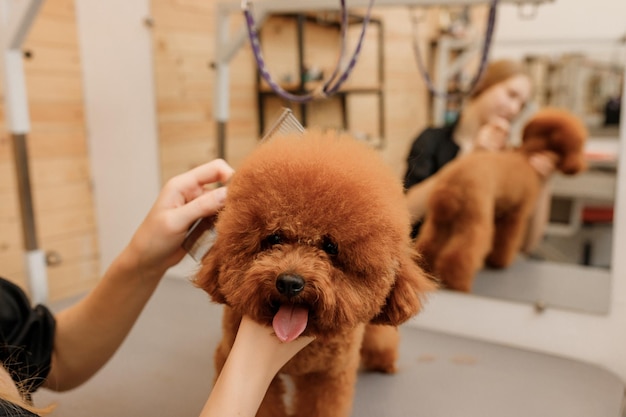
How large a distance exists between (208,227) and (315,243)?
23 cm

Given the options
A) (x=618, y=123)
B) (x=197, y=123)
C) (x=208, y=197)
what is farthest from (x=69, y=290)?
(x=618, y=123)

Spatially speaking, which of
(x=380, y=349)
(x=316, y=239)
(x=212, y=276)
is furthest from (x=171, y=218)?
(x=380, y=349)

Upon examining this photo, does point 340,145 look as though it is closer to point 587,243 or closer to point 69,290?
point 587,243

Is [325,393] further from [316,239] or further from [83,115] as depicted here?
[83,115]

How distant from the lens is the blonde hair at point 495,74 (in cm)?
131

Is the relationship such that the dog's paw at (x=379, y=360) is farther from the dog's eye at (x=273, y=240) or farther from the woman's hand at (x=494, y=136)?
the woman's hand at (x=494, y=136)

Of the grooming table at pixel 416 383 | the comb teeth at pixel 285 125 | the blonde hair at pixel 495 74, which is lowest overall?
the grooming table at pixel 416 383

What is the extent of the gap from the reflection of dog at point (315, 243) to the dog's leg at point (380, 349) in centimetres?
24

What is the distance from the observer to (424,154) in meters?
1.24

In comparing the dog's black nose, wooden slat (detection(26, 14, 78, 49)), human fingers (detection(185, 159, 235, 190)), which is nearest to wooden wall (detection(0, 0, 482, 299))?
wooden slat (detection(26, 14, 78, 49))

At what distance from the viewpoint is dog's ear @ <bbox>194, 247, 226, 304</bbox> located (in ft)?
1.69

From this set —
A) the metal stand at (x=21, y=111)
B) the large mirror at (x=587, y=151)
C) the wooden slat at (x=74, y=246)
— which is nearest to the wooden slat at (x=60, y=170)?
the wooden slat at (x=74, y=246)

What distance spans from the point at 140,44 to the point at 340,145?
3.81 ft

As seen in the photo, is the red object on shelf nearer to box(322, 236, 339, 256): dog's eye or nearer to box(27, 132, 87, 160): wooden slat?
Result: box(322, 236, 339, 256): dog's eye
